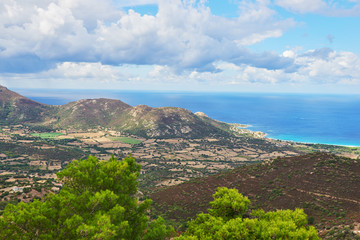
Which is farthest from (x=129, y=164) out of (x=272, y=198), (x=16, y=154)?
(x=16, y=154)

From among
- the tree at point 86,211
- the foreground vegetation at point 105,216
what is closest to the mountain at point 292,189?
the foreground vegetation at point 105,216

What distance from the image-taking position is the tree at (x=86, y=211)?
13.9 m

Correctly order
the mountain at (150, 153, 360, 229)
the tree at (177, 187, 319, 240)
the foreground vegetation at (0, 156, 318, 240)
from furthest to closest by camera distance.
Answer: the mountain at (150, 153, 360, 229) < the tree at (177, 187, 319, 240) < the foreground vegetation at (0, 156, 318, 240)

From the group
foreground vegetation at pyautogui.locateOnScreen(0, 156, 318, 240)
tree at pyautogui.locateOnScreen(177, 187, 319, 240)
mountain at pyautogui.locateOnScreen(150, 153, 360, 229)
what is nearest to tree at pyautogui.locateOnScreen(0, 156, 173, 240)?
foreground vegetation at pyautogui.locateOnScreen(0, 156, 318, 240)

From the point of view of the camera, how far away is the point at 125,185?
762 inches

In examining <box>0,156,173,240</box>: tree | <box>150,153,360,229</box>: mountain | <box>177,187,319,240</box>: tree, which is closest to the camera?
<box>0,156,173,240</box>: tree

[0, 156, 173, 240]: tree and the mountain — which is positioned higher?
[0, 156, 173, 240]: tree

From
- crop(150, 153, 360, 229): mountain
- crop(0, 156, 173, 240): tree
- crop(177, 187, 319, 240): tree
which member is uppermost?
crop(0, 156, 173, 240): tree

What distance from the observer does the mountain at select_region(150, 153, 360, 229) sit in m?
41.1

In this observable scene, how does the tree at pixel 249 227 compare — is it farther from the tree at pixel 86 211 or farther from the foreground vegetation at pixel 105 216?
the tree at pixel 86 211

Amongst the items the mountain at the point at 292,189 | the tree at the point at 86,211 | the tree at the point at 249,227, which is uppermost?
the tree at the point at 86,211

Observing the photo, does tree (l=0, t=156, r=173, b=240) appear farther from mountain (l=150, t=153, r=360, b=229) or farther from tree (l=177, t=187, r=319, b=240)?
mountain (l=150, t=153, r=360, b=229)

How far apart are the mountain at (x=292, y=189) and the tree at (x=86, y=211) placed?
30.4 meters

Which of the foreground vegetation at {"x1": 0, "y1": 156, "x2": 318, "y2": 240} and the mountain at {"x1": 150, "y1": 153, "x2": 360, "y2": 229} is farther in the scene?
the mountain at {"x1": 150, "y1": 153, "x2": 360, "y2": 229}
